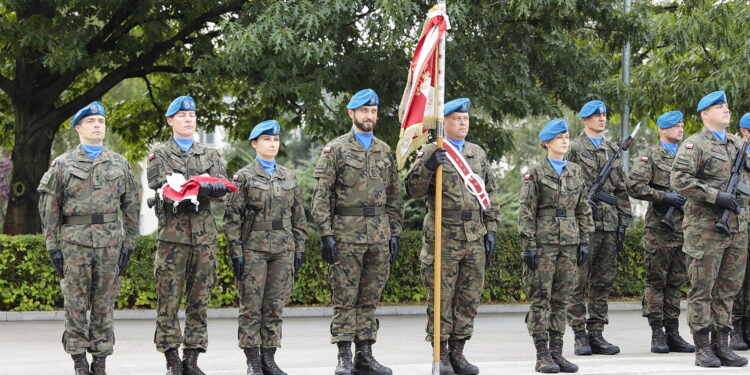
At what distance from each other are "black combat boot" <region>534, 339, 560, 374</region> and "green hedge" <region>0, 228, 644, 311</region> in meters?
6.89

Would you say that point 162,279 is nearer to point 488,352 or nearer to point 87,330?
point 87,330

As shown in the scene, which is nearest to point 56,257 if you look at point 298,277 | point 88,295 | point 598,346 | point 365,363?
point 88,295

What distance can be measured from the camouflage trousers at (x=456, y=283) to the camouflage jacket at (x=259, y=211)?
1237 millimetres

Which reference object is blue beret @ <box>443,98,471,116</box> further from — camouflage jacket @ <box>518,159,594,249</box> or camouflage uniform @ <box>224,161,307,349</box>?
camouflage uniform @ <box>224,161,307,349</box>

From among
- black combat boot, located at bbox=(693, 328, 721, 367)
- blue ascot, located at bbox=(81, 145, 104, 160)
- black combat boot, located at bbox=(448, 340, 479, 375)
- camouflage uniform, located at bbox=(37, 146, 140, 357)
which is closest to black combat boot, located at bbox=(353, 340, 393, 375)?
black combat boot, located at bbox=(448, 340, 479, 375)

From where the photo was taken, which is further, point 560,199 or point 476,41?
point 476,41

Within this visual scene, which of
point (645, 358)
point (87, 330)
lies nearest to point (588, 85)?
point (645, 358)

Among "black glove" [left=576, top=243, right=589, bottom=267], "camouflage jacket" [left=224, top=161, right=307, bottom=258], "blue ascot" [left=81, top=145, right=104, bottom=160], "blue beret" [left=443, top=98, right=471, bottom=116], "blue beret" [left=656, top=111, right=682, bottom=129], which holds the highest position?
"blue beret" [left=656, top=111, right=682, bottom=129]

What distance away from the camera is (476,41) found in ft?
50.3

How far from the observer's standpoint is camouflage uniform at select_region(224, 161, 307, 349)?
884 cm

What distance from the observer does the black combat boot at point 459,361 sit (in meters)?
9.15

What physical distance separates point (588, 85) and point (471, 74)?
110 inches

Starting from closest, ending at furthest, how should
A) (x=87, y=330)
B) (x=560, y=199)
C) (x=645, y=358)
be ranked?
(x=87, y=330)
(x=560, y=199)
(x=645, y=358)

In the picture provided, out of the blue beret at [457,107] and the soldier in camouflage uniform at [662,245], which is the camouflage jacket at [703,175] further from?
the blue beret at [457,107]
